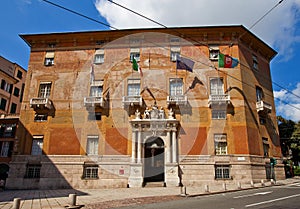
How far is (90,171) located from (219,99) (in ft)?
50.4

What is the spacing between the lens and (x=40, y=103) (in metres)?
25.8

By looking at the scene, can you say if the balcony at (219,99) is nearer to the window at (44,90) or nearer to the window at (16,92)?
the window at (44,90)

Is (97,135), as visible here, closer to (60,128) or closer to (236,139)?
(60,128)

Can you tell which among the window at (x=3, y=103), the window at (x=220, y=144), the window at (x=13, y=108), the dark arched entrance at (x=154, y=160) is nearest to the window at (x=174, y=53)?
the dark arched entrance at (x=154, y=160)

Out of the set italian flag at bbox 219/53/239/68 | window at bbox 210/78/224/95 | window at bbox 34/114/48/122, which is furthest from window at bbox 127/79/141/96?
window at bbox 34/114/48/122

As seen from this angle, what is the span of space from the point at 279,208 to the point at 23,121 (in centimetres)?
2567

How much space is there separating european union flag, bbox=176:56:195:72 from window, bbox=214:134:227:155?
7.48 meters

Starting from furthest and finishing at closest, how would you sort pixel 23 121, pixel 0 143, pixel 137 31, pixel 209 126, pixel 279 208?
pixel 0 143 → pixel 137 31 → pixel 23 121 → pixel 209 126 → pixel 279 208

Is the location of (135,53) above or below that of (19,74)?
below

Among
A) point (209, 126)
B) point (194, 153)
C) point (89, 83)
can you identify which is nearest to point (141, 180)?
point (194, 153)

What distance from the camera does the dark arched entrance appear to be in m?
23.6

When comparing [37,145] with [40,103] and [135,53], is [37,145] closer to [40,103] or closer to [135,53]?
[40,103]

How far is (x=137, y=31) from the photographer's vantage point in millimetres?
28234

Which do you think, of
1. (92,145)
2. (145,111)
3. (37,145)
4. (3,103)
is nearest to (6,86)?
(3,103)
